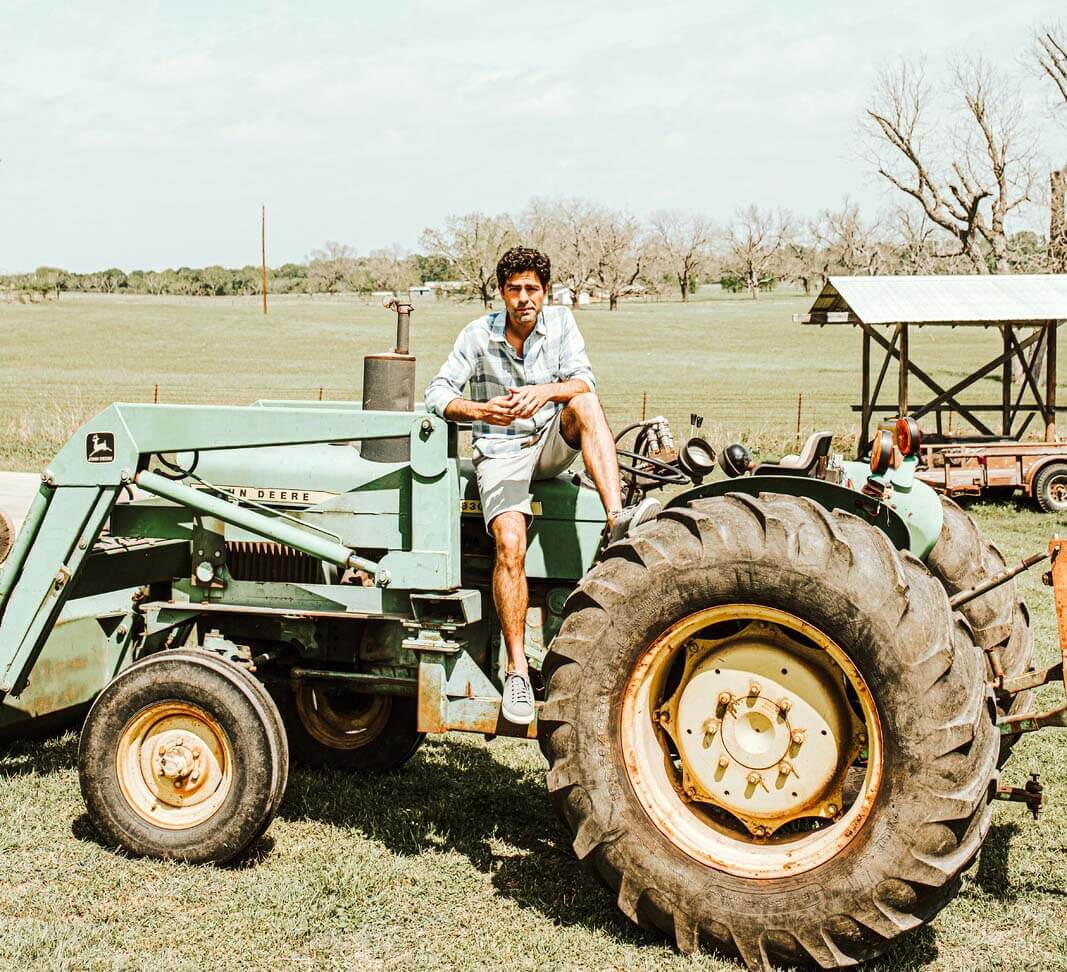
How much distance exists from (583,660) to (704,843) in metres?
0.67

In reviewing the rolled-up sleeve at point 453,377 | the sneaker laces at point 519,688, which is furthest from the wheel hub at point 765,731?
the rolled-up sleeve at point 453,377

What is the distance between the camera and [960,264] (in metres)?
65.2

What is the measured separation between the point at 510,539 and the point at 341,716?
162 centimetres

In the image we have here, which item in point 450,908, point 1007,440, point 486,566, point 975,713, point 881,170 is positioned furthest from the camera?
point 881,170

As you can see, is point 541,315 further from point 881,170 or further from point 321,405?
point 881,170

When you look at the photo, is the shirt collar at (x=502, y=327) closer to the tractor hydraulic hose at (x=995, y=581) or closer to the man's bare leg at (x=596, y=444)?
the man's bare leg at (x=596, y=444)

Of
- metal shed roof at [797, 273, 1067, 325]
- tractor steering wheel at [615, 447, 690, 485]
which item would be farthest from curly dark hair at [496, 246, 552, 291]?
metal shed roof at [797, 273, 1067, 325]

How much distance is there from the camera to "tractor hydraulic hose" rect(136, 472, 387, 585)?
173 inches

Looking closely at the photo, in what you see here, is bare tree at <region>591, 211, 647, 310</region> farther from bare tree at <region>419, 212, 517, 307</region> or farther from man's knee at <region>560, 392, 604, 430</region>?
man's knee at <region>560, 392, 604, 430</region>

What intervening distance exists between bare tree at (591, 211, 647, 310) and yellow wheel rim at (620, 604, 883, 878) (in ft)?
273

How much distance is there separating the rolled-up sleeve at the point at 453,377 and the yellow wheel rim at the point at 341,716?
1651 millimetres

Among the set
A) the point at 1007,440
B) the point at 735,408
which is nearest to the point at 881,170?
the point at 735,408

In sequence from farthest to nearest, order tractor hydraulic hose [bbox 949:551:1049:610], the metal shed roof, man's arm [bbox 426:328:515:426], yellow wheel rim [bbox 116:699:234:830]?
the metal shed roof → yellow wheel rim [bbox 116:699:234:830] → man's arm [bbox 426:328:515:426] → tractor hydraulic hose [bbox 949:551:1049:610]

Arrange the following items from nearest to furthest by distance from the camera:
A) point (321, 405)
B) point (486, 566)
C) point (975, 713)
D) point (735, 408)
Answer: point (975, 713)
point (486, 566)
point (321, 405)
point (735, 408)
